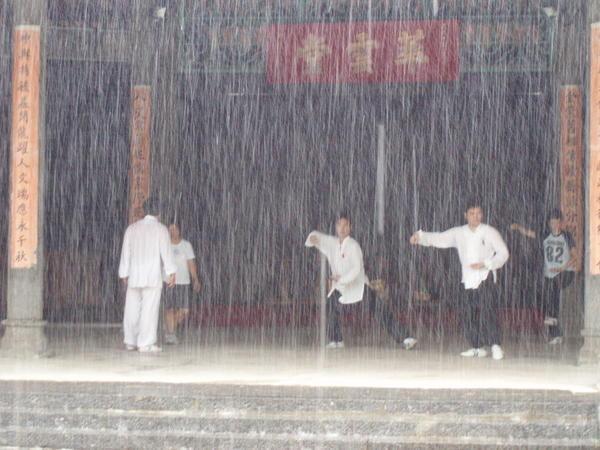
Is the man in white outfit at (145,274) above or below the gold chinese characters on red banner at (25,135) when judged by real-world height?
below

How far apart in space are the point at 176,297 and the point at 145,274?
3.22 ft

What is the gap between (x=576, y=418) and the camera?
23.4ft

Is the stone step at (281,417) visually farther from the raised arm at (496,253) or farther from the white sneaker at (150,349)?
the raised arm at (496,253)

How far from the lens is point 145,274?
1005 centimetres

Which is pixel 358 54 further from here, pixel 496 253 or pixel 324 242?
pixel 496 253

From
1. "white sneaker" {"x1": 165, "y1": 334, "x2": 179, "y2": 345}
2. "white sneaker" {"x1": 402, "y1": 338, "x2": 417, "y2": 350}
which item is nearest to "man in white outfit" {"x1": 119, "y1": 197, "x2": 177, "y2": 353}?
"white sneaker" {"x1": 165, "y1": 334, "x2": 179, "y2": 345}

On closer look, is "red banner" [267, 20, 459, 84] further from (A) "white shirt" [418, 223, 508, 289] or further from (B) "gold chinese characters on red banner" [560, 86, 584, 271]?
(A) "white shirt" [418, 223, 508, 289]

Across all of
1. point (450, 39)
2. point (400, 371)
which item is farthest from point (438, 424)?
point (450, 39)

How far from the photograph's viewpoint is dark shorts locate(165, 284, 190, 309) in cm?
1095

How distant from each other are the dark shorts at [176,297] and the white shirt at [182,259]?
0.08 metres

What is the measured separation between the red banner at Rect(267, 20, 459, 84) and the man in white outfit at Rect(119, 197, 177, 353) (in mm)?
2481

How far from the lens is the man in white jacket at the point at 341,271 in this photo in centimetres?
1030

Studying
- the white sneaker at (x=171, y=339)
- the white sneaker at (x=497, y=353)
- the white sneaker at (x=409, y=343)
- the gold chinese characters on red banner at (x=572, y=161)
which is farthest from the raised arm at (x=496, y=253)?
the white sneaker at (x=171, y=339)

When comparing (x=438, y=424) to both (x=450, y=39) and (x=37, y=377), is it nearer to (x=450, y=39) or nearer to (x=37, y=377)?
(x=37, y=377)
